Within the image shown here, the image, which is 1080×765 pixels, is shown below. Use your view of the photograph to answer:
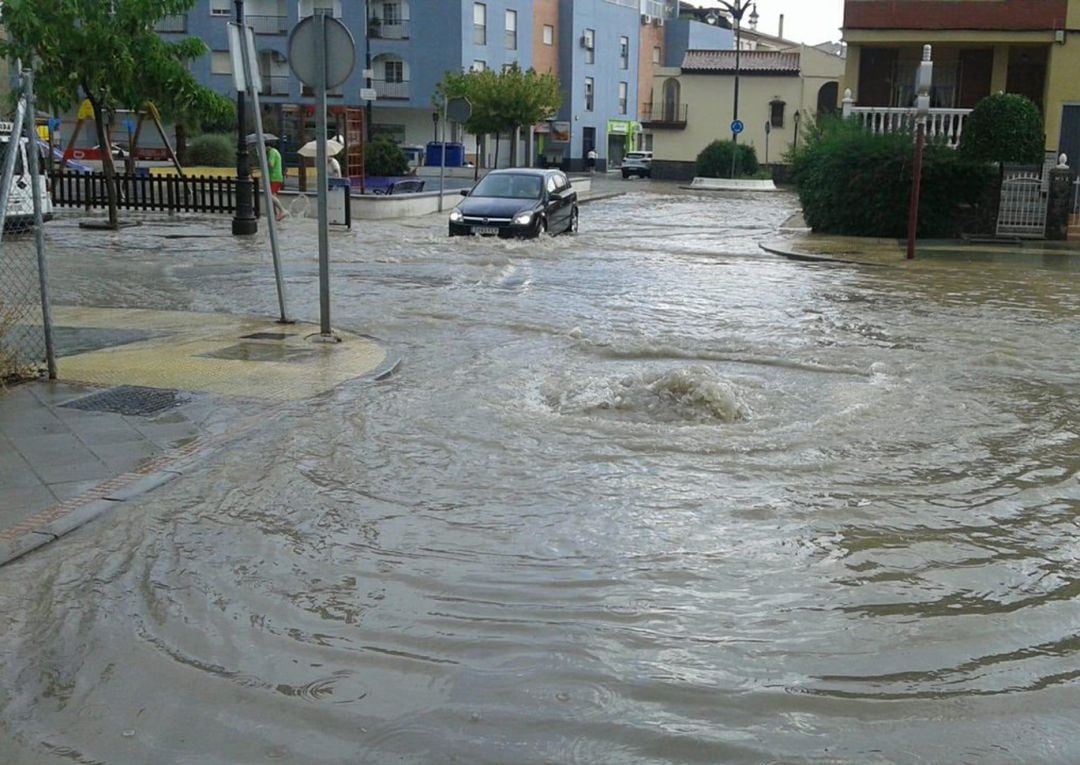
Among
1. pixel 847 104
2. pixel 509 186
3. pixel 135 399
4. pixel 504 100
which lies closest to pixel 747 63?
pixel 504 100

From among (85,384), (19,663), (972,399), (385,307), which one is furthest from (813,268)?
(19,663)

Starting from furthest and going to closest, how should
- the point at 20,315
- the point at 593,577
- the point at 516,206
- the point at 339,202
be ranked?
the point at 339,202
the point at 516,206
the point at 20,315
the point at 593,577

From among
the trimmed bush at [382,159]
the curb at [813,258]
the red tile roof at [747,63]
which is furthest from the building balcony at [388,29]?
the curb at [813,258]

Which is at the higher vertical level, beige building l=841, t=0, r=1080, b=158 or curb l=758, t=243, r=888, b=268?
beige building l=841, t=0, r=1080, b=158

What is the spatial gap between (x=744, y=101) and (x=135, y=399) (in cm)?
5891

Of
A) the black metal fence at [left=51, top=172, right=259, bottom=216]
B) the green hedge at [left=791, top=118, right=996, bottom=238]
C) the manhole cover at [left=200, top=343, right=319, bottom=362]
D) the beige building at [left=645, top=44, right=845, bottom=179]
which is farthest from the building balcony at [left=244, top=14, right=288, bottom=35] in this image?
the manhole cover at [left=200, top=343, right=319, bottom=362]

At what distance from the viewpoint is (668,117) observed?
6550 cm

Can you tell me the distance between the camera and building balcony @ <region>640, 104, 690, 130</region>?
63188mm

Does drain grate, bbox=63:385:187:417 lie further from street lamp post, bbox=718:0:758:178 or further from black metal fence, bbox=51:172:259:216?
street lamp post, bbox=718:0:758:178

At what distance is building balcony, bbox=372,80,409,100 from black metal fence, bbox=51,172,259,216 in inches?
1338

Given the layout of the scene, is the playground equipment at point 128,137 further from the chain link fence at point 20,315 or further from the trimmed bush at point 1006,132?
the trimmed bush at point 1006,132

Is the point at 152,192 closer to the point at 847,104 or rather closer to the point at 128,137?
the point at 847,104

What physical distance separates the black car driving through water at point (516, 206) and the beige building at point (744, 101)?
39.4 m

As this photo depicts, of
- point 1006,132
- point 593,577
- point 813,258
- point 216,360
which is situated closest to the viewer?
point 593,577
